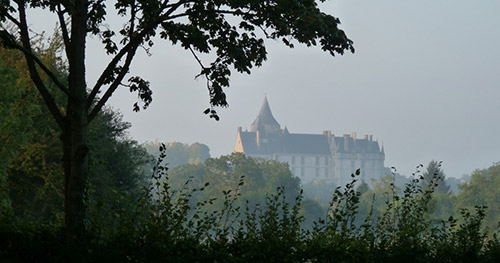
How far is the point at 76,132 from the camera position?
9.22 metres

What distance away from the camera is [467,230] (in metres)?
9.65

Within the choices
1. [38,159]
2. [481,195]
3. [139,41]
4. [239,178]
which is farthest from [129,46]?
[239,178]

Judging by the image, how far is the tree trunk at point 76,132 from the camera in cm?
883

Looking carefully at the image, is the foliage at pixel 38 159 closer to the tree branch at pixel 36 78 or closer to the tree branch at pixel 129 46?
the tree branch at pixel 36 78

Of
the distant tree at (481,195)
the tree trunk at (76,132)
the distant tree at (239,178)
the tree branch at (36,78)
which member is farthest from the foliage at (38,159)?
the distant tree at (239,178)

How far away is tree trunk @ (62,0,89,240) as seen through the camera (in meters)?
8.83

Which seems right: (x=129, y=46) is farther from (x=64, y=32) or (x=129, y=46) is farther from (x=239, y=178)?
(x=239, y=178)

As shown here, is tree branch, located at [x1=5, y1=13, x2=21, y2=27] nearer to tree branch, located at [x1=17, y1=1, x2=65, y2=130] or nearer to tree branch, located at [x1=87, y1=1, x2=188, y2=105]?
tree branch, located at [x1=17, y1=1, x2=65, y2=130]

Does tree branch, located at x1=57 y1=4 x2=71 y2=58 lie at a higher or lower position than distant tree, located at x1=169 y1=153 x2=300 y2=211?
lower

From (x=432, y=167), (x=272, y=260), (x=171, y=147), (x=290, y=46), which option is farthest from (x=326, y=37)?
(x=171, y=147)

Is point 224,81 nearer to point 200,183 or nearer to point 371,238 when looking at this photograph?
point 371,238

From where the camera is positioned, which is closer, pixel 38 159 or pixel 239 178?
pixel 38 159

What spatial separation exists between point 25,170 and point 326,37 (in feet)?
58.4

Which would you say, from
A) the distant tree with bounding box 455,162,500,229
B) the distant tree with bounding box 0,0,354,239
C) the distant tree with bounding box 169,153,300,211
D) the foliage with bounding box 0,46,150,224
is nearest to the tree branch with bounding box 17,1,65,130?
the distant tree with bounding box 0,0,354,239
